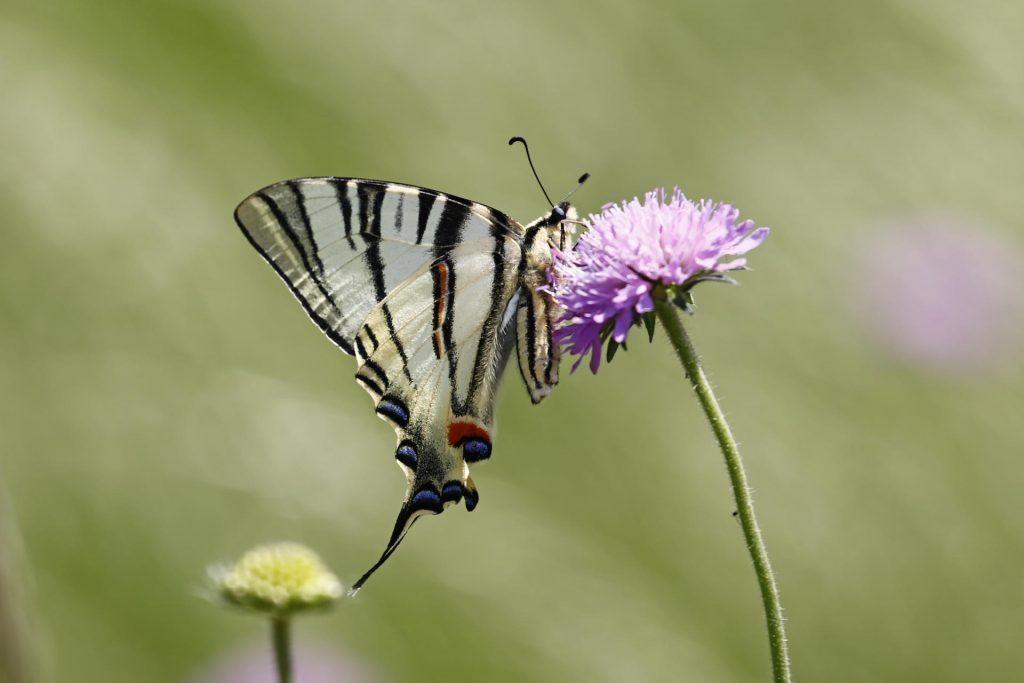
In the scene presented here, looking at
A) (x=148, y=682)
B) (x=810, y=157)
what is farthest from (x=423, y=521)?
(x=810, y=157)

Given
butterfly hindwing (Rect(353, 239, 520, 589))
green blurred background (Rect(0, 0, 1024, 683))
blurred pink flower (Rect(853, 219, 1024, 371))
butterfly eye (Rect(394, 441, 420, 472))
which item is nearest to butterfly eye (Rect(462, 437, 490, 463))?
butterfly hindwing (Rect(353, 239, 520, 589))

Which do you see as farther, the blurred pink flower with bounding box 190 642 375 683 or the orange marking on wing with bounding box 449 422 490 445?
the blurred pink flower with bounding box 190 642 375 683

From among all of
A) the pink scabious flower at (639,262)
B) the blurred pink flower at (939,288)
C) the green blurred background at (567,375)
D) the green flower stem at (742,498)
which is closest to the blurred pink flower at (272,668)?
the green blurred background at (567,375)

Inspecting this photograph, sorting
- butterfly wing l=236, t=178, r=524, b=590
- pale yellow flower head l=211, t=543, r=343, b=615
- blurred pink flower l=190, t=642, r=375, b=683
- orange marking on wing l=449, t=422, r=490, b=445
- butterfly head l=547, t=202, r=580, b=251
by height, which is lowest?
pale yellow flower head l=211, t=543, r=343, b=615

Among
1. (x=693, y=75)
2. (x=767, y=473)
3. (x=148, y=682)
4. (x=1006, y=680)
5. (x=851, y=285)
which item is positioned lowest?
(x=148, y=682)

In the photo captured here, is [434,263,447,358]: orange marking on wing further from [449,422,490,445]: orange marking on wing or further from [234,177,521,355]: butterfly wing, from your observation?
[449,422,490,445]: orange marking on wing

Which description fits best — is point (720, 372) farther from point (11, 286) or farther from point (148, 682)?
point (11, 286)

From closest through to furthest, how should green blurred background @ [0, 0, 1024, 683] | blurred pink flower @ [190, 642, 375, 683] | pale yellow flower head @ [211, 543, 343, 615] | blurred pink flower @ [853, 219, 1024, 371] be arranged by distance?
pale yellow flower head @ [211, 543, 343, 615] < blurred pink flower @ [190, 642, 375, 683] < green blurred background @ [0, 0, 1024, 683] < blurred pink flower @ [853, 219, 1024, 371]

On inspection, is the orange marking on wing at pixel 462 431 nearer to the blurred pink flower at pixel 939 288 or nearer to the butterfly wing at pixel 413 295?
the butterfly wing at pixel 413 295
